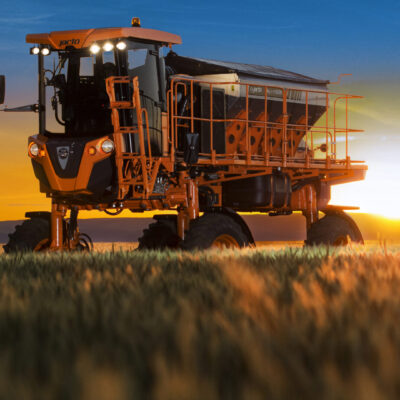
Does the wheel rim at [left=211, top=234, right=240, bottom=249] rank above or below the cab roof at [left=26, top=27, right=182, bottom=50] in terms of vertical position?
below

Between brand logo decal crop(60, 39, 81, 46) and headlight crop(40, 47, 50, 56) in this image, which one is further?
headlight crop(40, 47, 50, 56)

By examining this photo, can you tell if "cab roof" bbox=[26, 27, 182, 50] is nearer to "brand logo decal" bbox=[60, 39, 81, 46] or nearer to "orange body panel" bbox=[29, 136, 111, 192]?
"brand logo decal" bbox=[60, 39, 81, 46]

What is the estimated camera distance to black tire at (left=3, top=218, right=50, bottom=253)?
1262cm

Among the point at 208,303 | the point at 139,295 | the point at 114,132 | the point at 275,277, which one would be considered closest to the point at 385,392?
the point at 208,303

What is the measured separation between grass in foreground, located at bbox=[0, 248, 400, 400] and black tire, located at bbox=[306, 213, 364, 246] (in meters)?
9.60

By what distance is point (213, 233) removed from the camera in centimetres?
1172

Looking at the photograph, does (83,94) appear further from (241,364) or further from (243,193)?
(241,364)

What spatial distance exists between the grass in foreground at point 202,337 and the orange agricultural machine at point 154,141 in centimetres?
594

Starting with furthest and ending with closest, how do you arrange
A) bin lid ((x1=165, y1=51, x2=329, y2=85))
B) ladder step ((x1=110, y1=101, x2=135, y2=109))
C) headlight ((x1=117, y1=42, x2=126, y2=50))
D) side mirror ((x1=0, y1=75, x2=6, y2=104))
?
1. bin lid ((x1=165, y1=51, x2=329, y2=85))
2. headlight ((x1=117, y1=42, x2=126, y2=50))
3. ladder step ((x1=110, y1=101, x2=135, y2=109))
4. side mirror ((x1=0, y1=75, x2=6, y2=104))

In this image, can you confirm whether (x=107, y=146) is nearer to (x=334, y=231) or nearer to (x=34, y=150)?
(x=34, y=150)

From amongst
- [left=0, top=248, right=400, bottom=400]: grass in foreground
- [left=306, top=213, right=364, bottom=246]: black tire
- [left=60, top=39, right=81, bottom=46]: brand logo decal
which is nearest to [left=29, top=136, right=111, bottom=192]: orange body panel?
[left=60, top=39, right=81, bottom=46]: brand logo decal

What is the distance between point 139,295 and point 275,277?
1.38 m

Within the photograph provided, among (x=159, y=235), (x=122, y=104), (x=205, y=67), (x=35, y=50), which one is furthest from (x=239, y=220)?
(x=35, y=50)

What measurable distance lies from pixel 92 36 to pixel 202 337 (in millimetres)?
9754
